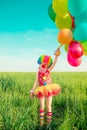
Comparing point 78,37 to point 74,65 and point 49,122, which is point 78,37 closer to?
point 74,65

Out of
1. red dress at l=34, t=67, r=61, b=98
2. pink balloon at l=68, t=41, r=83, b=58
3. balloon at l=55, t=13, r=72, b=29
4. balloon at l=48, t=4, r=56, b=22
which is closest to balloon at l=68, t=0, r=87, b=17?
balloon at l=55, t=13, r=72, b=29

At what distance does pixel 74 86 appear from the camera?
8734mm

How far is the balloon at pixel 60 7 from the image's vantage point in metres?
4.96

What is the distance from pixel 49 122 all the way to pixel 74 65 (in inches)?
37.3

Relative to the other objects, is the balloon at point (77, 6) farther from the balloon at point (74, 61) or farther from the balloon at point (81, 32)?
the balloon at point (74, 61)

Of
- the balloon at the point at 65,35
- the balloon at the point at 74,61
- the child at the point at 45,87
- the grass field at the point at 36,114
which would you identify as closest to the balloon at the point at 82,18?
the balloon at the point at 65,35

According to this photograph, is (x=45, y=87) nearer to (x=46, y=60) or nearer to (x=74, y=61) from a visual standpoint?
(x=46, y=60)

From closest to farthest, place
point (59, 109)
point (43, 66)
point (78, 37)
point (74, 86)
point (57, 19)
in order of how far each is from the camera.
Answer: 1. point (78, 37)
2. point (57, 19)
3. point (43, 66)
4. point (59, 109)
5. point (74, 86)

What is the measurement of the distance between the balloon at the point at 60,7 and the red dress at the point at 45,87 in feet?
3.43

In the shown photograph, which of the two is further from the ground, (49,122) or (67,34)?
(67,34)

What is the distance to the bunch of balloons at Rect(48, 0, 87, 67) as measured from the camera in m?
4.73

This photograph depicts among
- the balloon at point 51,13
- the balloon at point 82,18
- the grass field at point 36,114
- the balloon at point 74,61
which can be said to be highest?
the balloon at point 51,13

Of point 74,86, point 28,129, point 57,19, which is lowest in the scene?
point 28,129

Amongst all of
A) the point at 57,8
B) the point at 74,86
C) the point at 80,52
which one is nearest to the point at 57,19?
the point at 57,8
